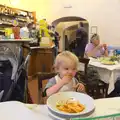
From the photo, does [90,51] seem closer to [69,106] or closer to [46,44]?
[46,44]

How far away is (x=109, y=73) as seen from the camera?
3.37 m

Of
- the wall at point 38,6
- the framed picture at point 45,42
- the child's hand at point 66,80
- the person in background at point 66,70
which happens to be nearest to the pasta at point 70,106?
the child's hand at point 66,80

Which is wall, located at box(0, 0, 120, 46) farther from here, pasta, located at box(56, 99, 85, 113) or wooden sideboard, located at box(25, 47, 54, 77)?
pasta, located at box(56, 99, 85, 113)

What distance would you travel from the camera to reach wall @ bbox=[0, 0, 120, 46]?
6.81m

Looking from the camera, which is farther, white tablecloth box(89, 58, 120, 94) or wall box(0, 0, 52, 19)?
wall box(0, 0, 52, 19)

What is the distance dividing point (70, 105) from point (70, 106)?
0.02 metres

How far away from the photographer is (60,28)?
1095 cm

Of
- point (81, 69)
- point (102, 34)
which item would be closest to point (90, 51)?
point (81, 69)

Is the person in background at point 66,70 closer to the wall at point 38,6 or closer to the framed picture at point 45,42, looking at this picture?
the framed picture at point 45,42

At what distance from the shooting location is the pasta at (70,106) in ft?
3.84

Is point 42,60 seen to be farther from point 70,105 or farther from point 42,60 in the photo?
point 70,105

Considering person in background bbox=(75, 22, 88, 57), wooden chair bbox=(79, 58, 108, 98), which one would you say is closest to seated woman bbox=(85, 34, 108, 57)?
wooden chair bbox=(79, 58, 108, 98)

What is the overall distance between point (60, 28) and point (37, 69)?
541 centimetres

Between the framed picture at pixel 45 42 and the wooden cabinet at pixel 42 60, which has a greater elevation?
the framed picture at pixel 45 42
